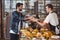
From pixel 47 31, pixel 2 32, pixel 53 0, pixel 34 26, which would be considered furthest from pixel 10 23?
pixel 53 0

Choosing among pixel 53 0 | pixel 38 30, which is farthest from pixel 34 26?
pixel 53 0

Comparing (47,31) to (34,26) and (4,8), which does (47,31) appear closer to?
(34,26)

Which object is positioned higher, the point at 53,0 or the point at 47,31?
the point at 53,0

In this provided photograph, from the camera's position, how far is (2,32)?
67.6 inches

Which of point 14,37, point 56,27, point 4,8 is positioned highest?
point 4,8

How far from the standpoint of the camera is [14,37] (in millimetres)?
1710

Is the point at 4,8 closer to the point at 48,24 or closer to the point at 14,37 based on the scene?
the point at 14,37

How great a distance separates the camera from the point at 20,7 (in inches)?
66.8

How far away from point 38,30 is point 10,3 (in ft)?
1.23

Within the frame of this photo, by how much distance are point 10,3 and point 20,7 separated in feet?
0.34

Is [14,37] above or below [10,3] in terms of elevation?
below

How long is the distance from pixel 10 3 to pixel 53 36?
0.52m

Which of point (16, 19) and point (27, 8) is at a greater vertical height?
point (27, 8)

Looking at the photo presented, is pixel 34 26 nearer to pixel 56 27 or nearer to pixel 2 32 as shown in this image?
pixel 56 27
